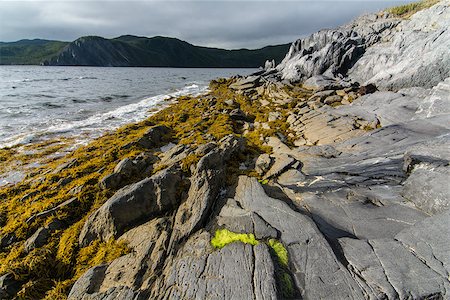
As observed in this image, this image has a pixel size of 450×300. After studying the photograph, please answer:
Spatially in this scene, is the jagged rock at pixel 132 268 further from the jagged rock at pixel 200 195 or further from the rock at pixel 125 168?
the rock at pixel 125 168

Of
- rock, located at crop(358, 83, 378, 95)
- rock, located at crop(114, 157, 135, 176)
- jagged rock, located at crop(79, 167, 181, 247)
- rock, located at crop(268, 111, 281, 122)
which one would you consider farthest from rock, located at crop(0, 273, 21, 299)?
rock, located at crop(358, 83, 378, 95)

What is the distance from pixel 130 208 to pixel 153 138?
1093cm

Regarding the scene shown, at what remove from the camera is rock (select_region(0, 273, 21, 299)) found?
7254 millimetres

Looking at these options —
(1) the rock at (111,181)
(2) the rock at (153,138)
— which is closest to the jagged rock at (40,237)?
(1) the rock at (111,181)

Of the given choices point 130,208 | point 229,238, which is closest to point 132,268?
point 130,208

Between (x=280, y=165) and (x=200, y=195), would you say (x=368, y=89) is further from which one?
(x=200, y=195)

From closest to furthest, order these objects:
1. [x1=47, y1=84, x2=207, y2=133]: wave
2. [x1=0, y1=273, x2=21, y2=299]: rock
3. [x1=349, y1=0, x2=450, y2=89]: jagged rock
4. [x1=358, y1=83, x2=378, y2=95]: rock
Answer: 1. [x1=0, y1=273, x2=21, y2=299]: rock
2. [x1=349, y1=0, x2=450, y2=89]: jagged rock
3. [x1=47, y1=84, x2=207, y2=133]: wave
4. [x1=358, y1=83, x2=378, y2=95]: rock

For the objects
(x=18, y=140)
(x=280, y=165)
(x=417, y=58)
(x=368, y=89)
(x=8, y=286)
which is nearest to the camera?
(x=8, y=286)

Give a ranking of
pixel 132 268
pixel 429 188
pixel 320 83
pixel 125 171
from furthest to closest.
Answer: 1. pixel 320 83
2. pixel 125 171
3. pixel 429 188
4. pixel 132 268

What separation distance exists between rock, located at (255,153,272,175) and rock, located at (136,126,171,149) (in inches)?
344

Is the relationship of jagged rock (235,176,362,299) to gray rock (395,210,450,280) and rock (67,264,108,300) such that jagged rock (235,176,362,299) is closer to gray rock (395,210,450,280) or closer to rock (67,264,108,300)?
gray rock (395,210,450,280)

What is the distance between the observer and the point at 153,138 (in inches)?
770

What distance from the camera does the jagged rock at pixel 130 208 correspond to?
9000 mm

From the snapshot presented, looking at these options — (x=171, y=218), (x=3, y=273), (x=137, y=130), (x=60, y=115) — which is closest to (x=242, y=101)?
(x=137, y=130)
